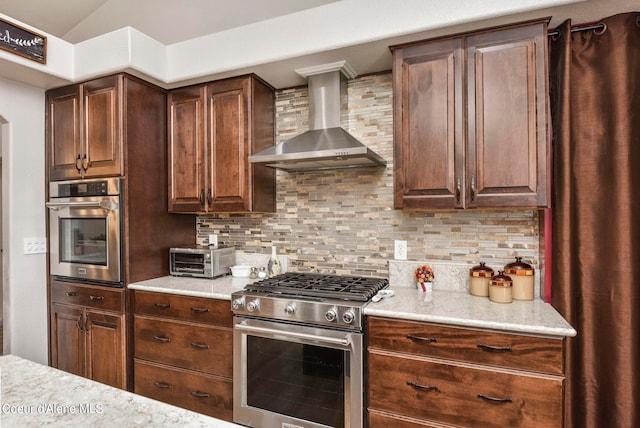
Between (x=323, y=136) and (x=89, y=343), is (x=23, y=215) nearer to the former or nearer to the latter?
(x=89, y=343)

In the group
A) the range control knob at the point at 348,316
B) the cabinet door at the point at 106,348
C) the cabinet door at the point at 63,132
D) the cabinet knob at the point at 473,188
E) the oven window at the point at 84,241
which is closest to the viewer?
the range control knob at the point at 348,316

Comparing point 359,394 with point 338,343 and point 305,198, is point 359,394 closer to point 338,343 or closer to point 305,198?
point 338,343

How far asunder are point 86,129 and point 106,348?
159cm

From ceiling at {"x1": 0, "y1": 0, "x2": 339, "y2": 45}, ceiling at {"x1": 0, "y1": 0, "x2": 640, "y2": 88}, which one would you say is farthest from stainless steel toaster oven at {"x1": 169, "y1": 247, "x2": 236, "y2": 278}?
ceiling at {"x1": 0, "y1": 0, "x2": 339, "y2": 45}

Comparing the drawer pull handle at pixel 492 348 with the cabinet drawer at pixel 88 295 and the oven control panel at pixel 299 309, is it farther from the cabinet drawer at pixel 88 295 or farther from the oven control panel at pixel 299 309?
the cabinet drawer at pixel 88 295

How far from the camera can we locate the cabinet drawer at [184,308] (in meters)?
2.17

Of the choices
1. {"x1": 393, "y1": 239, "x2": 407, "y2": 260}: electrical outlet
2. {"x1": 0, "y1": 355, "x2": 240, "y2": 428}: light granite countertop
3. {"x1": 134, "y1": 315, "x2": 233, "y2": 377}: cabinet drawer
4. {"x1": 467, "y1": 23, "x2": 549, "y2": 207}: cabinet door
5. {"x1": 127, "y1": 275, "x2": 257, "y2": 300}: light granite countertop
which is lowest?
{"x1": 134, "y1": 315, "x2": 233, "y2": 377}: cabinet drawer

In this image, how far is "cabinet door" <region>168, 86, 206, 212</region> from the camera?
2648 millimetres

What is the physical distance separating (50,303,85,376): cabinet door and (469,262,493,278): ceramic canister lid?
2735 millimetres

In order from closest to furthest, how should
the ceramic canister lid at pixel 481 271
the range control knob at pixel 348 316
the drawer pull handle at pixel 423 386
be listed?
1. the drawer pull handle at pixel 423 386
2. the range control knob at pixel 348 316
3. the ceramic canister lid at pixel 481 271

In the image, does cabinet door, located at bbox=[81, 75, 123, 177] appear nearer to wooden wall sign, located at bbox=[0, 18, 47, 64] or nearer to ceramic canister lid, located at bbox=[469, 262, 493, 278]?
wooden wall sign, located at bbox=[0, 18, 47, 64]

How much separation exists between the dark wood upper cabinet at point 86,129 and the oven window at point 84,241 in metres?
0.35

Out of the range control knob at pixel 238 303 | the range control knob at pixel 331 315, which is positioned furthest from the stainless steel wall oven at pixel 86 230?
the range control knob at pixel 331 315

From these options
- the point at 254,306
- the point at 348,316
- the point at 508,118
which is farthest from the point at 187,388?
the point at 508,118
